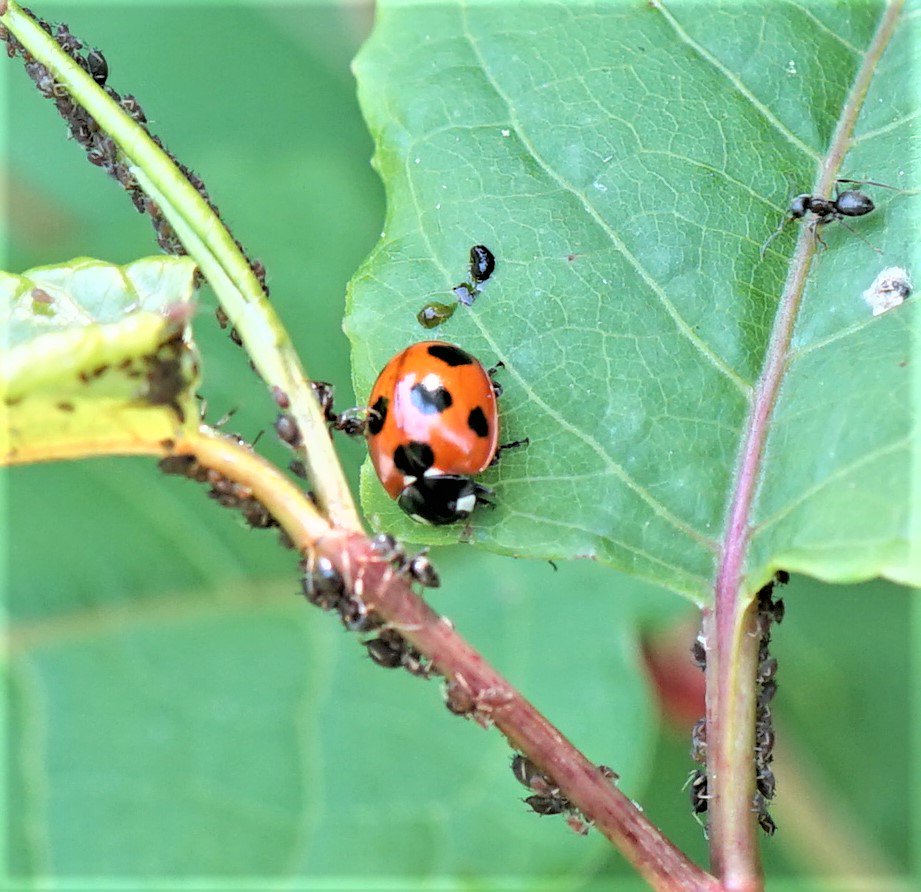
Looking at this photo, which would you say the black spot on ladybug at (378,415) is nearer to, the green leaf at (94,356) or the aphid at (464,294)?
the aphid at (464,294)

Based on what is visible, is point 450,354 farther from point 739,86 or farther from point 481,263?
point 739,86

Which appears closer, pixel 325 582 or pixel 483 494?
pixel 325 582

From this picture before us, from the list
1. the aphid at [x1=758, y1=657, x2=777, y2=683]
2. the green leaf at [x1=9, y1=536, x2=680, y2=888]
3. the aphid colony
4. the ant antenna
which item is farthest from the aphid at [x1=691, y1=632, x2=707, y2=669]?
the green leaf at [x1=9, y1=536, x2=680, y2=888]

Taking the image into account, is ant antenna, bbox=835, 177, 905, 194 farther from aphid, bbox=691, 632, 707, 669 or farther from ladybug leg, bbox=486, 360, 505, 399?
aphid, bbox=691, 632, 707, 669

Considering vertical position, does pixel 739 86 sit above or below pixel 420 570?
above

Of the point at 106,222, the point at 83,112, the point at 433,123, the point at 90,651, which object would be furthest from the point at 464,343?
the point at 106,222

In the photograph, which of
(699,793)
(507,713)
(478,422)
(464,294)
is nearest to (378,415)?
(478,422)
